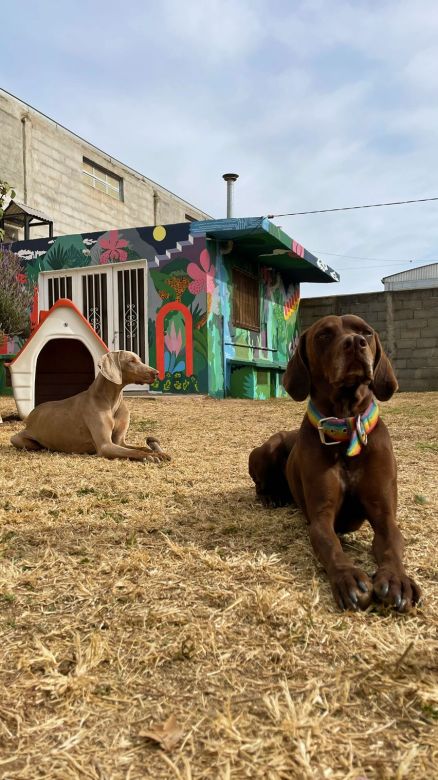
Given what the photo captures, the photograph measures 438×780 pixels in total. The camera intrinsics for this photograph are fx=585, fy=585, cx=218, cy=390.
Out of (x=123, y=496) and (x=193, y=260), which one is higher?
(x=193, y=260)

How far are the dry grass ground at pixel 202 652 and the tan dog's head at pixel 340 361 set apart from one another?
0.64 m

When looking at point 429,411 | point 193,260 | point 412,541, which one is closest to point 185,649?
point 412,541

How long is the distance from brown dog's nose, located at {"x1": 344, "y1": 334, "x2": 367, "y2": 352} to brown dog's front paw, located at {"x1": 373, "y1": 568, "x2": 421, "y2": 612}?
2.81ft

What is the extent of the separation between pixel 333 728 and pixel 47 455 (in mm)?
3940

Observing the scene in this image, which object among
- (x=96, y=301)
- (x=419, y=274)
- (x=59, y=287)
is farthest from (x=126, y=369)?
(x=419, y=274)

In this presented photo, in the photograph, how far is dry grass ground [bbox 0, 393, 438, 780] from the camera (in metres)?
1.11

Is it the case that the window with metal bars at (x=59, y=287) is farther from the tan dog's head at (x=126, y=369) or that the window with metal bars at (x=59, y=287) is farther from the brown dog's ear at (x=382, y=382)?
the brown dog's ear at (x=382, y=382)

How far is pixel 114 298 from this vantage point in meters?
10.8

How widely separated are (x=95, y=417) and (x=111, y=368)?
0.42 metres

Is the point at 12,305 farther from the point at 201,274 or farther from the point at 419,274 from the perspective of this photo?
the point at 419,274

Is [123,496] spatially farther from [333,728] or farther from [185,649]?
[333,728]

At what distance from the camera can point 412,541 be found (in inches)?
92.3

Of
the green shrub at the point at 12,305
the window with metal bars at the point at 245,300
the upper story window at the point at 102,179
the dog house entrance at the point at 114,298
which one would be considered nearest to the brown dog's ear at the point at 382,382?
the green shrub at the point at 12,305

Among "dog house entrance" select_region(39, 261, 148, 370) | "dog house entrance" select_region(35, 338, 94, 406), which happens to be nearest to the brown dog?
"dog house entrance" select_region(35, 338, 94, 406)
